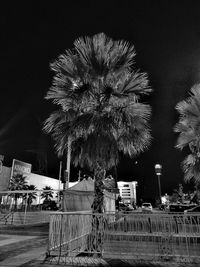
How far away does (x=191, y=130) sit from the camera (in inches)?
460

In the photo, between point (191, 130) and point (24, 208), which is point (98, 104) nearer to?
point (191, 130)

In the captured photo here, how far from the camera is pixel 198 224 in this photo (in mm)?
6832

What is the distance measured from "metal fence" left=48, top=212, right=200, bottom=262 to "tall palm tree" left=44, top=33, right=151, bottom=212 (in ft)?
5.04

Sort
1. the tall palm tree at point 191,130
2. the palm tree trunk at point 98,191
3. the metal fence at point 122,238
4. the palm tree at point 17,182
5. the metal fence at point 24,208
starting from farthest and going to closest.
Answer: the palm tree at point 17,182 → the metal fence at point 24,208 → the tall palm tree at point 191,130 → the palm tree trunk at point 98,191 → the metal fence at point 122,238

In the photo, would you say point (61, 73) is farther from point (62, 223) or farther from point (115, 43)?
point (62, 223)

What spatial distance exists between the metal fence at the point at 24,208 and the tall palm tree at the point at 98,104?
3.40 meters

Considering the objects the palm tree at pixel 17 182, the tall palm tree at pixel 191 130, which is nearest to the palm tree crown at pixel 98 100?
the tall palm tree at pixel 191 130

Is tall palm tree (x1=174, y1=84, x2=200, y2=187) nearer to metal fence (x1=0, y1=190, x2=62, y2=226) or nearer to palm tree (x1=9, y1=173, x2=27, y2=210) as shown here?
metal fence (x1=0, y1=190, x2=62, y2=226)

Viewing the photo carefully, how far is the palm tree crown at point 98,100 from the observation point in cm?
816

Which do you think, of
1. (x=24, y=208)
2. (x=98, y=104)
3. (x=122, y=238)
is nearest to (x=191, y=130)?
(x=98, y=104)

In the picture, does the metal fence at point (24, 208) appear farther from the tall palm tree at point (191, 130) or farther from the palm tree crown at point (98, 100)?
the tall palm tree at point (191, 130)

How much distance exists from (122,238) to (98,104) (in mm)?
4561

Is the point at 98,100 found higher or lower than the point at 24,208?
higher

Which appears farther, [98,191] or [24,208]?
[24,208]
